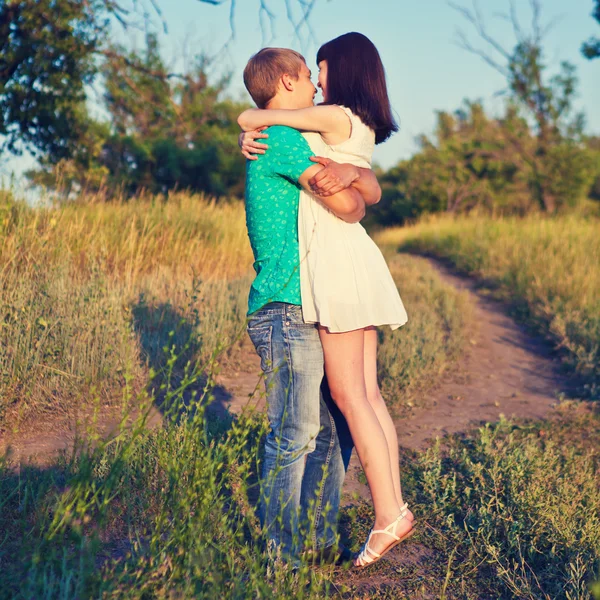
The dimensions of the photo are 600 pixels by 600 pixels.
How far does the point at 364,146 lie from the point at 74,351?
2741 mm

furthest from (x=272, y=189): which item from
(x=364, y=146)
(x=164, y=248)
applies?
(x=164, y=248)

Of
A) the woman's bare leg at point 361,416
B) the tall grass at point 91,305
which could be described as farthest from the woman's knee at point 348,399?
the tall grass at point 91,305

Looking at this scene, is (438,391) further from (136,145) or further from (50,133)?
(136,145)

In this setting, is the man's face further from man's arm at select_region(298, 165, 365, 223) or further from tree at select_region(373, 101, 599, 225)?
tree at select_region(373, 101, 599, 225)

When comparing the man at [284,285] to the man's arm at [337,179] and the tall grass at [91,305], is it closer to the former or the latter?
the man's arm at [337,179]

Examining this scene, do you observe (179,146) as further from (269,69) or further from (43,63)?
(269,69)

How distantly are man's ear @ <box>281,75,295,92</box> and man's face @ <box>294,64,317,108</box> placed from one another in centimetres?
2

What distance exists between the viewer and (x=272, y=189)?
8.44 feet

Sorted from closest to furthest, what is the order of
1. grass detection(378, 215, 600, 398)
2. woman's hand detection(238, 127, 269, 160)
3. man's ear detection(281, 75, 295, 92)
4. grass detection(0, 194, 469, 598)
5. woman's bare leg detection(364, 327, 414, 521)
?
grass detection(0, 194, 469, 598) → woman's hand detection(238, 127, 269, 160) → man's ear detection(281, 75, 295, 92) → woman's bare leg detection(364, 327, 414, 521) → grass detection(378, 215, 600, 398)

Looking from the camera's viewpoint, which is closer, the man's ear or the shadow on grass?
the man's ear

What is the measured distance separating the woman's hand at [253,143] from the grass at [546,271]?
4.18 metres

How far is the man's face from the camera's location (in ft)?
8.73

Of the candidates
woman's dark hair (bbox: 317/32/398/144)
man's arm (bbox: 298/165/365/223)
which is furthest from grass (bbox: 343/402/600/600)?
woman's dark hair (bbox: 317/32/398/144)

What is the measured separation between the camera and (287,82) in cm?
263
